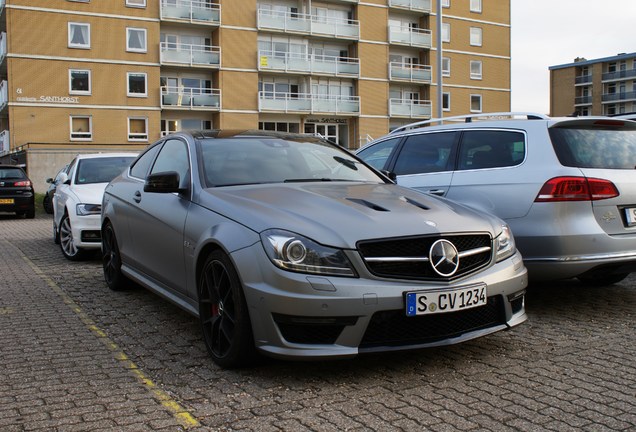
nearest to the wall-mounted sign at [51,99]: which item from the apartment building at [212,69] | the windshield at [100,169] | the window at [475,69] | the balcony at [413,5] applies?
the apartment building at [212,69]

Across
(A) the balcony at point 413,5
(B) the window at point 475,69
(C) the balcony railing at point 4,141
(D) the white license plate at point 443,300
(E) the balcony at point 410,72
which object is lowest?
(D) the white license plate at point 443,300

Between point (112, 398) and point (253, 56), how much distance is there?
43020mm

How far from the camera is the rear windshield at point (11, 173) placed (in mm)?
20422

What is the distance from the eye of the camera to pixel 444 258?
3969 mm

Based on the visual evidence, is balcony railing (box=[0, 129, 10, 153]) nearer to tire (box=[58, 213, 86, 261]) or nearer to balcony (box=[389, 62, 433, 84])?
balcony (box=[389, 62, 433, 84])

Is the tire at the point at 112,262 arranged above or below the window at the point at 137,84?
below

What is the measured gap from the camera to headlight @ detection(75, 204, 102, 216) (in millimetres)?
9234

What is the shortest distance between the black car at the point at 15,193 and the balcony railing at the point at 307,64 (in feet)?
86.5

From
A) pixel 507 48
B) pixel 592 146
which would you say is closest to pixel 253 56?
pixel 507 48

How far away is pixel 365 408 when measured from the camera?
11.6 ft

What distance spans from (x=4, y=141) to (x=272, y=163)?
140ft

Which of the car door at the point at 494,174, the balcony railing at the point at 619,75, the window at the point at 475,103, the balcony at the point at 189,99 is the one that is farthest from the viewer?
the balcony railing at the point at 619,75

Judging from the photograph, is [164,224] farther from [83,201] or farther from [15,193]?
[15,193]

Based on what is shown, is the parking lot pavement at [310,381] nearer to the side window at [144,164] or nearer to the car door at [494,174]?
the car door at [494,174]
